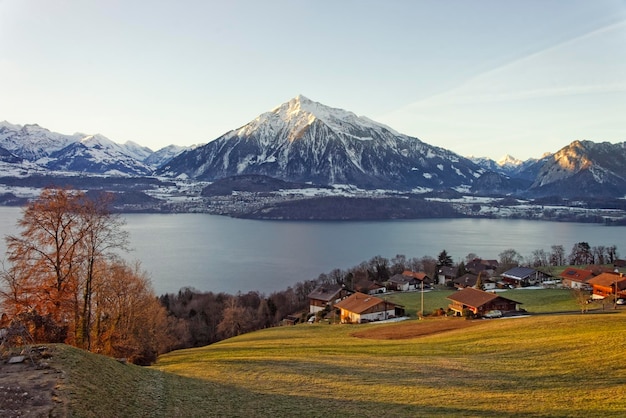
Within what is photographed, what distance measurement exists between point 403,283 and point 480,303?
978 inches

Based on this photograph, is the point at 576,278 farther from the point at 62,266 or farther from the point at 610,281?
the point at 62,266

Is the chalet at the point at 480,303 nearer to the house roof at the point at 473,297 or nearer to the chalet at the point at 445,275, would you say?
the house roof at the point at 473,297

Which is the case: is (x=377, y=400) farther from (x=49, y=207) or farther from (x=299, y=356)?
(x=49, y=207)

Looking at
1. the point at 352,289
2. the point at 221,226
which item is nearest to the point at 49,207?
the point at 352,289

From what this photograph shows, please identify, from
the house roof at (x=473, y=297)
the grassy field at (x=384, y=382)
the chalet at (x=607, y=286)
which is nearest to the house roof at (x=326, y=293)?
the house roof at (x=473, y=297)

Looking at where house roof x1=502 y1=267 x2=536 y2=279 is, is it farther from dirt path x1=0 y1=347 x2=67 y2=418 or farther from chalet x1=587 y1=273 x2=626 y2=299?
dirt path x1=0 y1=347 x2=67 y2=418

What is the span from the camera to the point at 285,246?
107 metres

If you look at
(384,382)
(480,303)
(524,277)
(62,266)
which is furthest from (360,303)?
(62,266)

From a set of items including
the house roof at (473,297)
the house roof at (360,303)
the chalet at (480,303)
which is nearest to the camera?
the chalet at (480,303)

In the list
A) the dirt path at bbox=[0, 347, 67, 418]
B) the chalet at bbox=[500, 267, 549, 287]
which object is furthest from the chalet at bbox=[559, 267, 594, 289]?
the dirt path at bbox=[0, 347, 67, 418]

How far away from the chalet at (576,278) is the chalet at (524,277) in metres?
3.14

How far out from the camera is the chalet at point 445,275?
6510 centimetres

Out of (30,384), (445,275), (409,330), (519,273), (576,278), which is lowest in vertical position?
Answer: (445,275)

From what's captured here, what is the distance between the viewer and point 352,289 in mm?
61562
